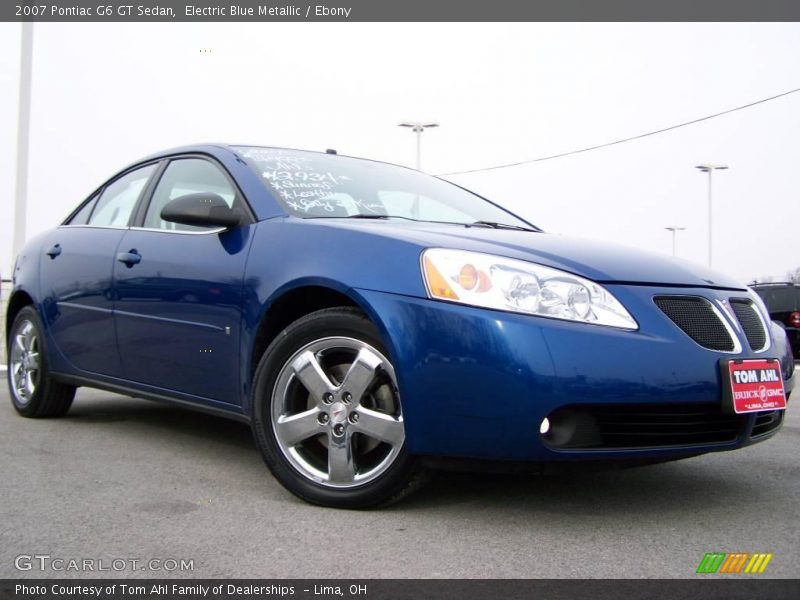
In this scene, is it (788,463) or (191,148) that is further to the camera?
(191,148)

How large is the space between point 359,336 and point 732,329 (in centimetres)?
125

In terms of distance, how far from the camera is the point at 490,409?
265cm

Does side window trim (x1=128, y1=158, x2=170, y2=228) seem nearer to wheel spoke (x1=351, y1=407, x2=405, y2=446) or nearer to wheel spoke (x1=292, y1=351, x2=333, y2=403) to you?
wheel spoke (x1=292, y1=351, x2=333, y2=403)

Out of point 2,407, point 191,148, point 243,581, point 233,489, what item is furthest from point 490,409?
point 2,407

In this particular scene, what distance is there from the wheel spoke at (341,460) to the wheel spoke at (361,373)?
0.15 metres

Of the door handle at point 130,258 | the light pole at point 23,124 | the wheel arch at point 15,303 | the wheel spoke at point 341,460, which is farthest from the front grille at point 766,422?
the light pole at point 23,124

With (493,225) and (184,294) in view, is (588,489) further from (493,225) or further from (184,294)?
(184,294)

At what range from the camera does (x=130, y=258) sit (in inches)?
161

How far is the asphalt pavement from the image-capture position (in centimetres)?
242

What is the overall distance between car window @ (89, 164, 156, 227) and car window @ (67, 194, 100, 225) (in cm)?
7

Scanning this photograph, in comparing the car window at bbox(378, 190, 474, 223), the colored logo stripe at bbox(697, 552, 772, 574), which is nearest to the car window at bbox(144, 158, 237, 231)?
the car window at bbox(378, 190, 474, 223)

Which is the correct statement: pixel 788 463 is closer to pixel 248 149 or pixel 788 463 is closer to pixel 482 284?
pixel 482 284

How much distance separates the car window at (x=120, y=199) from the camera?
4.52m

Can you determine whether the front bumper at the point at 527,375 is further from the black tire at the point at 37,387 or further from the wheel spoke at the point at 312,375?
the black tire at the point at 37,387
